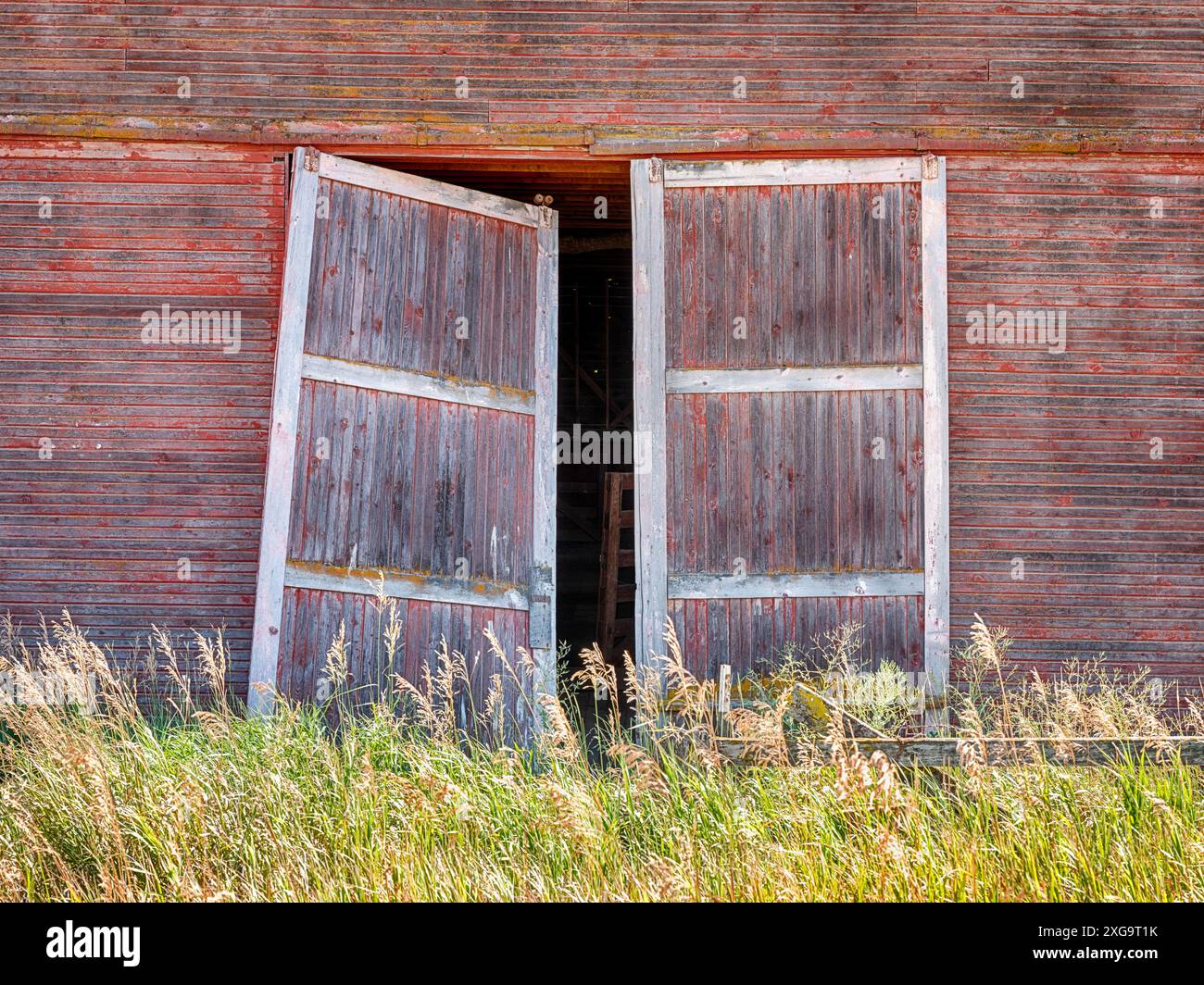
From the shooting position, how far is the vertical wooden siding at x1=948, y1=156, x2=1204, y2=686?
719 centimetres

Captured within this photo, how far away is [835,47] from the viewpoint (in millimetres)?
7352

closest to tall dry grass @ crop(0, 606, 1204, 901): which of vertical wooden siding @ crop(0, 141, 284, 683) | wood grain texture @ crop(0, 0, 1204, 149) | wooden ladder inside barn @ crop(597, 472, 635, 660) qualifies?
vertical wooden siding @ crop(0, 141, 284, 683)

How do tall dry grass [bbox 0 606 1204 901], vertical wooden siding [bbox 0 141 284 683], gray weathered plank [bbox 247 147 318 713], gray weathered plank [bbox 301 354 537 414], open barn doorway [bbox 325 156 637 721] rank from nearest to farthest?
tall dry grass [bbox 0 606 1204 901] → gray weathered plank [bbox 247 147 318 713] → gray weathered plank [bbox 301 354 537 414] → vertical wooden siding [bbox 0 141 284 683] → open barn doorway [bbox 325 156 637 721]

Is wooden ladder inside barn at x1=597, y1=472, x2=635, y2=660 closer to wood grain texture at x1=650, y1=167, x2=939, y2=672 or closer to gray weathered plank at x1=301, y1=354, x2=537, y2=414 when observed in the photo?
gray weathered plank at x1=301, y1=354, x2=537, y2=414

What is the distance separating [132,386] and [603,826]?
4.47 meters

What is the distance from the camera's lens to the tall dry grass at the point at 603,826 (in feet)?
13.6

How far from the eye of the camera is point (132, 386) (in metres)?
7.20

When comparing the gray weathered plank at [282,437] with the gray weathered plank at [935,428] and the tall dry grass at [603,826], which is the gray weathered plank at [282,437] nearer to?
the tall dry grass at [603,826]

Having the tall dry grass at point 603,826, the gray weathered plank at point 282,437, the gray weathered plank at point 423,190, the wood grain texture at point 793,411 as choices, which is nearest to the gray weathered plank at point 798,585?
the wood grain texture at point 793,411

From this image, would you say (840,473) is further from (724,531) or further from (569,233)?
(569,233)

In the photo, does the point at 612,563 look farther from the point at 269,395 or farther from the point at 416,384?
the point at 269,395

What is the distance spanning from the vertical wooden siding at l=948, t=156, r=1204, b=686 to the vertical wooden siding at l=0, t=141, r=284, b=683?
449cm

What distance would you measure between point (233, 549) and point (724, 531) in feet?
10.1
